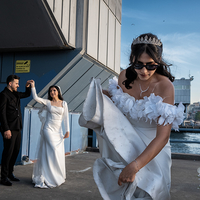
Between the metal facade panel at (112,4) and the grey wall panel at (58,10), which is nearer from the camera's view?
the grey wall panel at (58,10)

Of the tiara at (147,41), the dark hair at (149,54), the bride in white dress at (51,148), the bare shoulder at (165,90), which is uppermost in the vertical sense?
the tiara at (147,41)

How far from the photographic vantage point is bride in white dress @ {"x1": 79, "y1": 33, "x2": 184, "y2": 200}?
55.5 inches

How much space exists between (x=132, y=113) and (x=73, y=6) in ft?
15.4

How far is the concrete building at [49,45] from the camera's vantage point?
16.3ft

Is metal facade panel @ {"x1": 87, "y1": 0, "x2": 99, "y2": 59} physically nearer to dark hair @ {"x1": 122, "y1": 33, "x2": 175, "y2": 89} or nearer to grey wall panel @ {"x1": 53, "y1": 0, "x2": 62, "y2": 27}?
grey wall panel @ {"x1": 53, "y1": 0, "x2": 62, "y2": 27}

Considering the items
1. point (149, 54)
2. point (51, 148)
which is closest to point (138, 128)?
point (149, 54)

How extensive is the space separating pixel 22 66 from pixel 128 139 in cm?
518

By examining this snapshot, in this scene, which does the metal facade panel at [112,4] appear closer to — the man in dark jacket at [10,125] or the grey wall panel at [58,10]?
the grey wall panel at [58,10]

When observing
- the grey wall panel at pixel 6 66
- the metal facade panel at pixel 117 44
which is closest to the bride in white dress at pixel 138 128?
the grey wall panel at pixel 6 66

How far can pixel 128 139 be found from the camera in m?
1.48

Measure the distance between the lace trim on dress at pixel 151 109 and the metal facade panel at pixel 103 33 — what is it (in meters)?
5.22

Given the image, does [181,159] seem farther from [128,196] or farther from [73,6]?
[128,196]

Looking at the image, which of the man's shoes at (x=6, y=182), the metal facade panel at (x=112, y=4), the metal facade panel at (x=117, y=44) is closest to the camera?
the man's shoes at (x=6, y=182)

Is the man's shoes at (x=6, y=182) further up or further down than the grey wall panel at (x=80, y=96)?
further down
